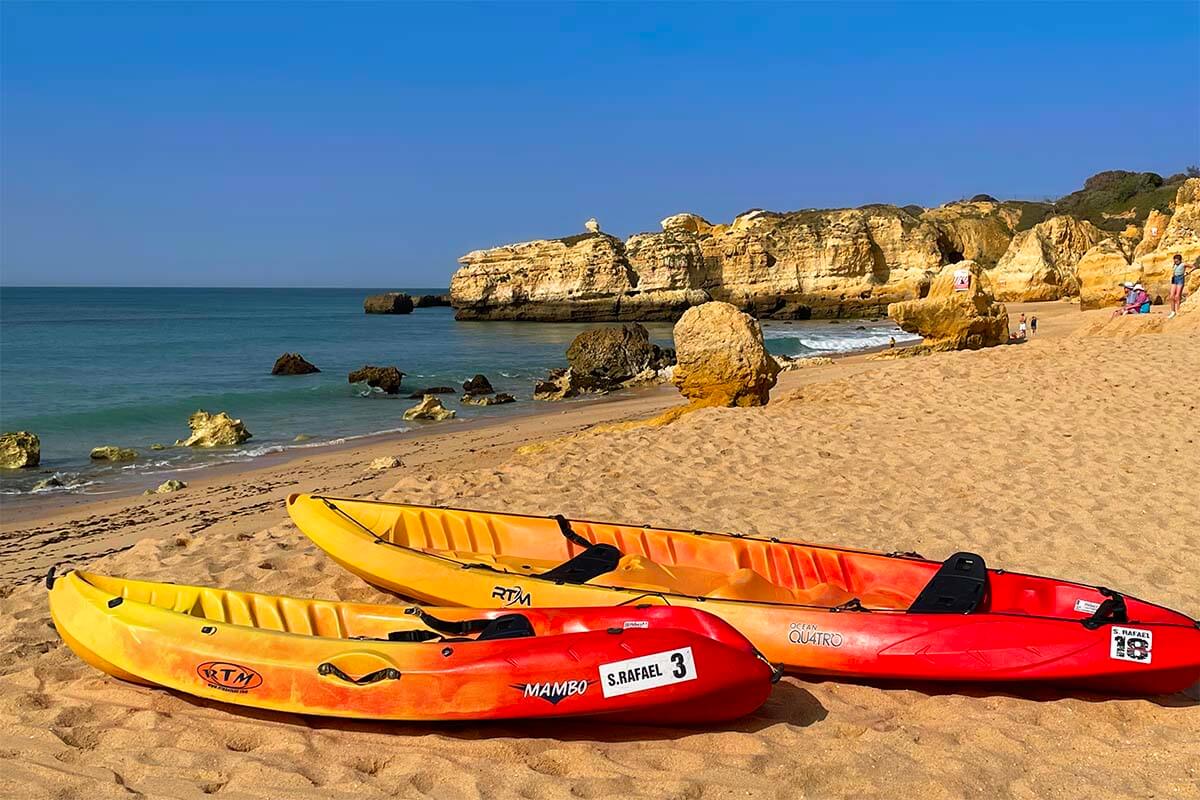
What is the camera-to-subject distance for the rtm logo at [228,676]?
3.69 m

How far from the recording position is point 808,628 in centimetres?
411

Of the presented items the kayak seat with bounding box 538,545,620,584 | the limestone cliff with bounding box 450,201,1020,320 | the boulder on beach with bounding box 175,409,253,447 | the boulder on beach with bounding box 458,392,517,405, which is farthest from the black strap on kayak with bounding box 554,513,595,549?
the limestone cliff with bounding box 450,201,1020,320

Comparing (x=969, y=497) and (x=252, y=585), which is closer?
(x=252, y=585)

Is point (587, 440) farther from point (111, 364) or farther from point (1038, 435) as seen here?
point (111, 364)

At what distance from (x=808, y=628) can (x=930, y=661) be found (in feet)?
1.78

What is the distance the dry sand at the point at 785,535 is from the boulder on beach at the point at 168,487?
0.20 m

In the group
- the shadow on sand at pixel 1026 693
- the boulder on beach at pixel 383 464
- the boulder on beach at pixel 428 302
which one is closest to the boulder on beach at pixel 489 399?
the boulder on beach at pixel 383 464

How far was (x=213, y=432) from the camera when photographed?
573 inches

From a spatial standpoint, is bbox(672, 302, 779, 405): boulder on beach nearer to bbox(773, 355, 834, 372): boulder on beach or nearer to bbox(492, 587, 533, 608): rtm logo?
bbox(492, 587, 533, 608): rtm logo

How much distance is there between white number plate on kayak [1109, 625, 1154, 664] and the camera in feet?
12.4

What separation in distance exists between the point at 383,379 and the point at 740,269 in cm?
3448

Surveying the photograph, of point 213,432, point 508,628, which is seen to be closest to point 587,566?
point 508,628

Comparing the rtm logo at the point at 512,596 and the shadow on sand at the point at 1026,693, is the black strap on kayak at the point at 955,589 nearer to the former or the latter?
the shadow on sand at the point at 1026,693

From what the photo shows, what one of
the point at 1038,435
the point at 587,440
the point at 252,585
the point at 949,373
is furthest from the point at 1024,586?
the point at 949,373
